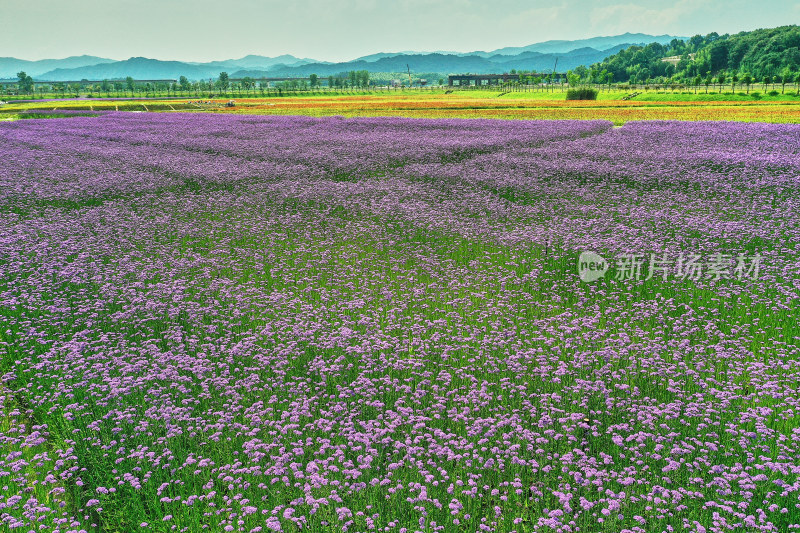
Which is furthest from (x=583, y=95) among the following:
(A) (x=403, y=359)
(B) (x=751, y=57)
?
(B) (x=751, y=57)

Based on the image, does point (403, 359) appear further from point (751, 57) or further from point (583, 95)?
point (751, 57)

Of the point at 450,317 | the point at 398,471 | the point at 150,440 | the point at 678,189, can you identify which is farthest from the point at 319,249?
the point at 678,189

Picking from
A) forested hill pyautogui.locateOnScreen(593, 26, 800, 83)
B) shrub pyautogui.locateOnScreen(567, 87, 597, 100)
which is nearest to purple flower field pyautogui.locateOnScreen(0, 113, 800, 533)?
shrub pyautogui.locateOnScreen(567, 87, 597, 100)

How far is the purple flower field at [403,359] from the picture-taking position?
5340 mm

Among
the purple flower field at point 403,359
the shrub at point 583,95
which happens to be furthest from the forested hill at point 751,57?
the purple flower field at point 403,359

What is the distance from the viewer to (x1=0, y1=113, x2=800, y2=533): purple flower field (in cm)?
534

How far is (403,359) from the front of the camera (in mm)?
7785

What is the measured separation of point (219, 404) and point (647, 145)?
27753 millimetres

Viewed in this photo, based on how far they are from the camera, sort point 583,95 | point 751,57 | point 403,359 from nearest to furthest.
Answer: point 403,359 < point 583,95 < point 751,57

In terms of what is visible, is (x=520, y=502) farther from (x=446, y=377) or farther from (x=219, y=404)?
(x=219, y=404)

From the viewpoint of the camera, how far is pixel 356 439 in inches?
223

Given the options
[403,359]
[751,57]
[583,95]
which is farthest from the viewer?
[751,57]

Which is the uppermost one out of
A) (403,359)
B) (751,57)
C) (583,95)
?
(751,57)

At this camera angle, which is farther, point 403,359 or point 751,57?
point 751,57
